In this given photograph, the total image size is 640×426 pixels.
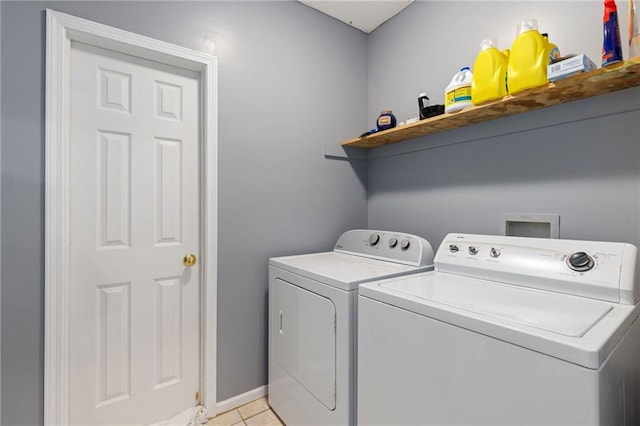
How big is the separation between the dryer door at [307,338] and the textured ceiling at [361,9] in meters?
1.89

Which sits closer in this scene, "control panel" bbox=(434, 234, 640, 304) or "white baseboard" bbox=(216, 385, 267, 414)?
"control panel" bbox=(434, 234, 640, 304)

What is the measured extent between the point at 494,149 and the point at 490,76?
43 centimetres

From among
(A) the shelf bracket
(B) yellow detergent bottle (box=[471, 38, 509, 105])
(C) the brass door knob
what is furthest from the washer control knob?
(C) the brass door knob

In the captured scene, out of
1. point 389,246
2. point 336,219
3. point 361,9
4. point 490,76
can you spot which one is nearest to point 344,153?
point 336,219

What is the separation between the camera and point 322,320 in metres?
1.37

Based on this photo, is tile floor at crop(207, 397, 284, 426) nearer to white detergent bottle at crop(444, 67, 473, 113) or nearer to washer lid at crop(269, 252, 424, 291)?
washer lid at crop(269, 252, 424, 291)

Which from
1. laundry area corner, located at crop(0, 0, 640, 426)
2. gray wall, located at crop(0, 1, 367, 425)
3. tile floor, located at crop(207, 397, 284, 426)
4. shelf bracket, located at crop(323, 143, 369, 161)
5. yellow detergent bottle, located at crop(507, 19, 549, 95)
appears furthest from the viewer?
shelf bracket, located at crop(323, 143, 369, 161)

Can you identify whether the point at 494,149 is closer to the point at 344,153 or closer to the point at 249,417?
the point at 344,153

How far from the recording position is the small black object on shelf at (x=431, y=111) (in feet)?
5.37

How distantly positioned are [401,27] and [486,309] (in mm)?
2017

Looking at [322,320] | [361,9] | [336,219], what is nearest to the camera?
[322,320]

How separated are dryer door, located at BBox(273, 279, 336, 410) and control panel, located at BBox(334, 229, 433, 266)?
0.52m

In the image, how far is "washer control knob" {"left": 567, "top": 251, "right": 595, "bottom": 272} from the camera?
1.04 metres

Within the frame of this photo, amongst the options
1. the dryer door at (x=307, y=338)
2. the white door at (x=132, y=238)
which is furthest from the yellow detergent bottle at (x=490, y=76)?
the white door at (x=132, y=238)
